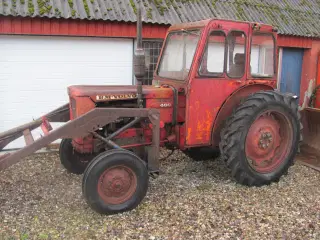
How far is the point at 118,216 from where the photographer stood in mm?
4270

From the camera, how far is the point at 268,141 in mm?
5250

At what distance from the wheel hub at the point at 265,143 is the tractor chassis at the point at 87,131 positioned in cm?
133

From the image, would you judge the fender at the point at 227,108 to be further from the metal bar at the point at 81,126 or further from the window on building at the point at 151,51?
the window on building at the point at 151,51

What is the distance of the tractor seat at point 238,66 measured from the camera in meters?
4.99

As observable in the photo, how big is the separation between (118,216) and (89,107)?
1.35m

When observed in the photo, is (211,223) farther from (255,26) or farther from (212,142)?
(255,26)

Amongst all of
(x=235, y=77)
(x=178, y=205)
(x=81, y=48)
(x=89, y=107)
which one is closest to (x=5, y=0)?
(x=81, y=48)

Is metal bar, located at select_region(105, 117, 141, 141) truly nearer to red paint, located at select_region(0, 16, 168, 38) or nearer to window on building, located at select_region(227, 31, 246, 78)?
window on building, located at select_region(227, 31, 246, 78)

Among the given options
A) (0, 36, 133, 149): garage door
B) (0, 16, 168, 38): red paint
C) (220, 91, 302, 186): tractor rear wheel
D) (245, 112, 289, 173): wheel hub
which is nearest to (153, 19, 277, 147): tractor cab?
(220, 91, 302, 186): tractor rear wheel

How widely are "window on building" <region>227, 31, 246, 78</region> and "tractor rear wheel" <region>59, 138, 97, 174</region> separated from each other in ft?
7.54

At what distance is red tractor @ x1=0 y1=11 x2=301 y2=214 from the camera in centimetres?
439

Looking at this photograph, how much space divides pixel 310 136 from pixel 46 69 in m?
5.13

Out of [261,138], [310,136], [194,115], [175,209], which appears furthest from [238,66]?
[310,136]

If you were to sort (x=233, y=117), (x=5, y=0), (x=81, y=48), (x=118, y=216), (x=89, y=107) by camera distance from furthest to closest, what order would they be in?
(x=81, y=48) → (x=5, y=0) → (x=233, y=117) → (x=89, y=107) → (x=118, y=216)
